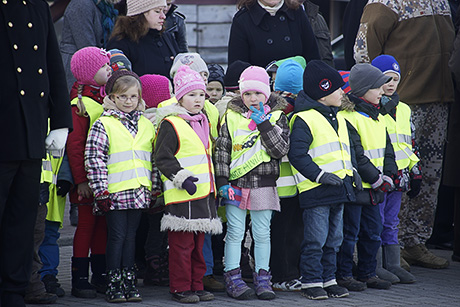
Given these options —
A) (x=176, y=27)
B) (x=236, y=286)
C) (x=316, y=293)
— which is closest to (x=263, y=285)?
(x=236, y=286)

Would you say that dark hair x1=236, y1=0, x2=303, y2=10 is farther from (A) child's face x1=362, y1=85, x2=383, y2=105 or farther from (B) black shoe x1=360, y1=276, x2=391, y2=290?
(B) black shoe x1=360, y1=276, x2=391, y2=290

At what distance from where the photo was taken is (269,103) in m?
6.48

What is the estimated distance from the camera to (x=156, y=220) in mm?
6703

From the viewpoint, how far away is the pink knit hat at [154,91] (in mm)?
6595

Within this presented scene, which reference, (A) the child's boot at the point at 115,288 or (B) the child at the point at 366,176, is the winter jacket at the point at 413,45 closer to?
(B) the child at the point at 366,176

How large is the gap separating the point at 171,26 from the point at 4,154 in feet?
9.85

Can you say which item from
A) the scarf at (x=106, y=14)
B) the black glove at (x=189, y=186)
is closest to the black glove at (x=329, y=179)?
the black glove at (x=189, y=186)

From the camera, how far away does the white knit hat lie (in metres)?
6.93

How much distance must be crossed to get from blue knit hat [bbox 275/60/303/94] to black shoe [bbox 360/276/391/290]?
1.54 metres

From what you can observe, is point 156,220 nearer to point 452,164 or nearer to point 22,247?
point 22,247

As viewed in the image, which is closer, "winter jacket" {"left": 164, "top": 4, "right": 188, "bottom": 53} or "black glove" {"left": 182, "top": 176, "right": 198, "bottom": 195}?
"black glove" {"left": 182, "top": 176, "right": 198, "bottom": 195}

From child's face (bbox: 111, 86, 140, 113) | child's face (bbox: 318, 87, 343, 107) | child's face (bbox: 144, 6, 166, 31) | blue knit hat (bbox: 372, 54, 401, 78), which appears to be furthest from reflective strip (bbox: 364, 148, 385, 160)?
child's face (bbox: 144, 6, 166, 31)

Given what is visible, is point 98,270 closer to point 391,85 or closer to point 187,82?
point 187,82

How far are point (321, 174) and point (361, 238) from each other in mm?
850
